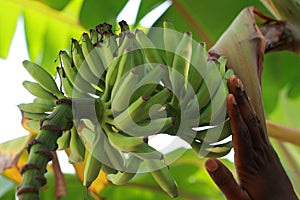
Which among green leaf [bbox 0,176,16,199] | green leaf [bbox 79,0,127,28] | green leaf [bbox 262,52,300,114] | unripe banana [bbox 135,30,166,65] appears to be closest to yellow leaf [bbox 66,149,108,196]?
green leaf [bbox 0,176,16,199]

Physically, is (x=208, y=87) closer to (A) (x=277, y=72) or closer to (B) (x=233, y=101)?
(B) (x=233, y=101)

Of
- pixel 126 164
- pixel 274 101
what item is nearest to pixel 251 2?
pixel 274 101

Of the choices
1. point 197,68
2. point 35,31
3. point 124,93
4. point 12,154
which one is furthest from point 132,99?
point 35,31

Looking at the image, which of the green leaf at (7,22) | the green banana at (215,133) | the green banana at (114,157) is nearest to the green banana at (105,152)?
the green banana at (114,157)

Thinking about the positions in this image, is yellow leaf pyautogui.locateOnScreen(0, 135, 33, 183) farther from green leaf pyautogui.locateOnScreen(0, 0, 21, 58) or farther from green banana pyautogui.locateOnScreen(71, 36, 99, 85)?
green banana pyautogui.locateOnScreen(71, 36, 99, 85)

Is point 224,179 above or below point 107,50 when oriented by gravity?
below

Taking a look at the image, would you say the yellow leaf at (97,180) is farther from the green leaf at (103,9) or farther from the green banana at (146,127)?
the green banana at (146,127)
